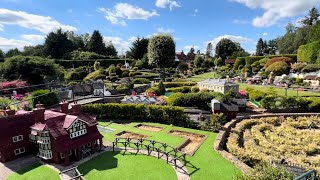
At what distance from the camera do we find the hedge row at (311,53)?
2234 inches

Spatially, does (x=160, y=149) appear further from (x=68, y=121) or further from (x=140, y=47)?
(x=140, y=47)

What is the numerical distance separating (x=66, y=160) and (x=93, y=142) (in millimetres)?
2583

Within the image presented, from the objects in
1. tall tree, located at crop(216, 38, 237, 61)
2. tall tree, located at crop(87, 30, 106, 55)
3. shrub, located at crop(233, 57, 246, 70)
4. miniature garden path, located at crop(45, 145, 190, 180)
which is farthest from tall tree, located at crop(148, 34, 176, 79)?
tall tree, located at crop(216, 38, 237, 61)

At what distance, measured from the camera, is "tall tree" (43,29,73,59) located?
3900 inches

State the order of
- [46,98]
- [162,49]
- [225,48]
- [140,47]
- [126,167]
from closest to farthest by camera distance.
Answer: [126,167], [46,98], [162,49], [140,47], [225,48]

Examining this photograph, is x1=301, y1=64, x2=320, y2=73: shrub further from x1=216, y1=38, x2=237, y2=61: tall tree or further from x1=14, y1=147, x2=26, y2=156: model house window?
x1=216, y1=38, x2=237, y2=61: tall tree

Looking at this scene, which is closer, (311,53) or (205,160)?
(205,160)

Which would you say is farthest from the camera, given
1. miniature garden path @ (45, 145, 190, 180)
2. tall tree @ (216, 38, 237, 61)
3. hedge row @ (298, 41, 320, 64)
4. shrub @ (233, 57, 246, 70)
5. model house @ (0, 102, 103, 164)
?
tall tree @ (216, 38, 237, 61)

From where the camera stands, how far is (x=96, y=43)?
4171 inches

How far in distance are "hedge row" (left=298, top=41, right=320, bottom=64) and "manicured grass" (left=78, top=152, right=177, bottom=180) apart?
5405 cm

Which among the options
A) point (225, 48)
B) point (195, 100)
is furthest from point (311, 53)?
point (225, 48)

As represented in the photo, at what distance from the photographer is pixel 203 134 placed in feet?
76.4

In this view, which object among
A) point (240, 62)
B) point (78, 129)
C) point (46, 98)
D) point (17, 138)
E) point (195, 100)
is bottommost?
point (17, 138)

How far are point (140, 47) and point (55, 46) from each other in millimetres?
34725
